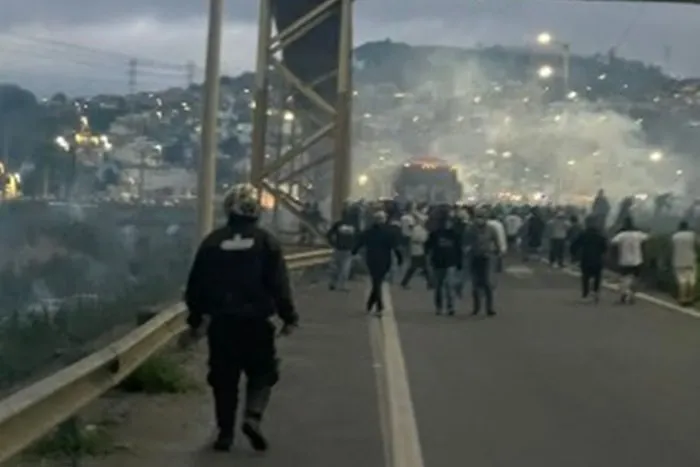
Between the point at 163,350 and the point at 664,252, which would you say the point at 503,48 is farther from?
the point at 163,350

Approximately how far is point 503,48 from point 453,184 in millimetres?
74625

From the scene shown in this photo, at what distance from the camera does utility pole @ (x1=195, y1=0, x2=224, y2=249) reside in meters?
24.2

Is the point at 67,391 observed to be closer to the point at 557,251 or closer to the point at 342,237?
the point at 342,237

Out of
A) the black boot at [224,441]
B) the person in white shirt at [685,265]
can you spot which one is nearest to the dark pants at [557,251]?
the person in white shirt at [685,265]

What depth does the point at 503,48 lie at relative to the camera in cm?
16125

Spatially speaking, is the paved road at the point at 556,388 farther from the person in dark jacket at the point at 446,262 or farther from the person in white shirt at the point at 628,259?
the person in white shirt at the point at 628,259

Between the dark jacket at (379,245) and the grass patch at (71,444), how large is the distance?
15.9m

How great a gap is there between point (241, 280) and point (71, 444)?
1.57m

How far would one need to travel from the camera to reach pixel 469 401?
1534 centimetres

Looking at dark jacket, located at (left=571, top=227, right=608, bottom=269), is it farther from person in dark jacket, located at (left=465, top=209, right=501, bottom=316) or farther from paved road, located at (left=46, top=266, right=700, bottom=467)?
paved road, located at (left=46, top=266, right=700, bottom=467)

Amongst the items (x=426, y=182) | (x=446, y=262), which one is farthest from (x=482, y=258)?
(x=426, y=182)

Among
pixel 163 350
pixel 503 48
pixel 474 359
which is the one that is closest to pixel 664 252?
pixel 474 359

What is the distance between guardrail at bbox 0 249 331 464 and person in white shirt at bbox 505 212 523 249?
41259 millimetres

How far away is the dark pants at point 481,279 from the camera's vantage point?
27.8 metres
